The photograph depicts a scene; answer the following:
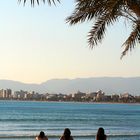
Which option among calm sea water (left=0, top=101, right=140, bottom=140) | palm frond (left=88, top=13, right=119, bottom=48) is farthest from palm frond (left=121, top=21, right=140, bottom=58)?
calm sea water (left=0, top=101, right=140, bottom=140)

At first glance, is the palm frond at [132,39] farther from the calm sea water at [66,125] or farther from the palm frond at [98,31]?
the calm sea water at [66,125]

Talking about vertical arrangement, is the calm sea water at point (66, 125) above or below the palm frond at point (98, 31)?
below

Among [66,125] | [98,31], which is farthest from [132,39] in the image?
[66,125]

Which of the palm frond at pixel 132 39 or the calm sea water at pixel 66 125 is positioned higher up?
the palm frond at pixel 132 39

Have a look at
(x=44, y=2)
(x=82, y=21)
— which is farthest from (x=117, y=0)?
(x=44, y=2)

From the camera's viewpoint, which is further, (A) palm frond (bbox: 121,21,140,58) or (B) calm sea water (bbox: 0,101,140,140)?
(B) calm sea water (bbox: 0,101,140,140)

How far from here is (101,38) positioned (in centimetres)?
Result: 1366

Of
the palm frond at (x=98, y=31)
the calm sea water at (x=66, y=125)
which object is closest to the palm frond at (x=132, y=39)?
the palm frond at (x=98, y=31)

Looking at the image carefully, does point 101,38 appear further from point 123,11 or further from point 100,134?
point 100,134

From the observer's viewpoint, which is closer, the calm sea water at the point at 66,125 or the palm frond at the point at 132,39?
the palm frond at the point at 132,39

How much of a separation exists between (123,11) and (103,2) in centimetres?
70

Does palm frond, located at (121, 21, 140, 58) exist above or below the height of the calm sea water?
above

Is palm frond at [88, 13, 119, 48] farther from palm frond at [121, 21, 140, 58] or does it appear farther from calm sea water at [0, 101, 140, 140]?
calm sea water at [0, 101, 140, 140]

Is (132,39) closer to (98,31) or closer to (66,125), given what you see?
(98,31)
